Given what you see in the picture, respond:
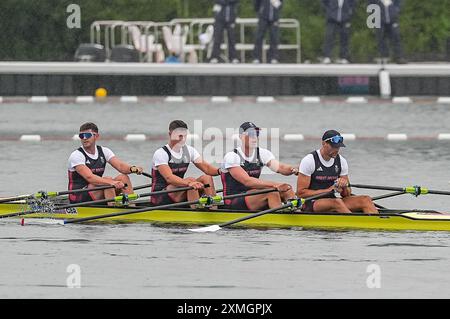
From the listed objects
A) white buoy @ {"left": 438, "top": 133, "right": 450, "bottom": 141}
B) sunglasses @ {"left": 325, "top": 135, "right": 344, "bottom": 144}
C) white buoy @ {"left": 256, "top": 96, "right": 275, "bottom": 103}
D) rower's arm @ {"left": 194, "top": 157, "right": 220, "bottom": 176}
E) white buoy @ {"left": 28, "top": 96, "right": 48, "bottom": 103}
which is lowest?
white buoy @ {"left": 438, "top": 133, "right": 450, "bottom": 141}

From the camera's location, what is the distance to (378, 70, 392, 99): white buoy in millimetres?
41656

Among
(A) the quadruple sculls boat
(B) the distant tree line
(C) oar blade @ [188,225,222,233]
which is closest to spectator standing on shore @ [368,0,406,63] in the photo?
(B) the distant tree line

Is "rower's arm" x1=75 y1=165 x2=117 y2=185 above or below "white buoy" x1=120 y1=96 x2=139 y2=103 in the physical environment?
below

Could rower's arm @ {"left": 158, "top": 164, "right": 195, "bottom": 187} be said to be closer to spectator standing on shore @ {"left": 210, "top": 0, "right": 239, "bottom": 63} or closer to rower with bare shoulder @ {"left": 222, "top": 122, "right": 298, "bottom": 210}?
rower with bare shoulder @ {"left": 222, "top": 122, "right": 298, "bottom": 210}

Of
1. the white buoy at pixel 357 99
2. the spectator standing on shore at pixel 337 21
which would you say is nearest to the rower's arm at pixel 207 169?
the spectator standing on shore at pixel 337 21

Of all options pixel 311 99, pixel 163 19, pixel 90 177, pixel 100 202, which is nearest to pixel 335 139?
pixel 100 202

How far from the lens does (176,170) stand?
2495 centimetres

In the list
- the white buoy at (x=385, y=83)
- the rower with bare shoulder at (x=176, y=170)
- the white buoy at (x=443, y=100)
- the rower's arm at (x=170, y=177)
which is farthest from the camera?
the white buoy at (x=443, y=100)

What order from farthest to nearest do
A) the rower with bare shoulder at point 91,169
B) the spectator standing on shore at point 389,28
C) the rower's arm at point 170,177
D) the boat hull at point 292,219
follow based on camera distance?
the spectator standing on shore at point 389,28 < the rower with bare shoulder at point 91,169 < the rower's arm at point 170,177 < the boat hull at point 292,219

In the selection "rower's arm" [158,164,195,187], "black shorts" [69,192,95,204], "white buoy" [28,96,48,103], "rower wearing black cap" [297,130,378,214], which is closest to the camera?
"rower wearing black cap" [297,130,378,214]

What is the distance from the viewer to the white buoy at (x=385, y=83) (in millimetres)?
41656

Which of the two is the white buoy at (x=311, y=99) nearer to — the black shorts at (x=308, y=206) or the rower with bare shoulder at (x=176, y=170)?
the rower with bare shoulder at (x=176, y=170)

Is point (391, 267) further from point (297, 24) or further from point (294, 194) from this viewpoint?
point (297, 24)

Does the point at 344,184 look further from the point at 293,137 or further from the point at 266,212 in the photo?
the point at 293,137
